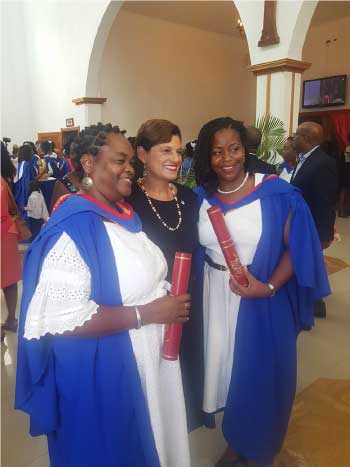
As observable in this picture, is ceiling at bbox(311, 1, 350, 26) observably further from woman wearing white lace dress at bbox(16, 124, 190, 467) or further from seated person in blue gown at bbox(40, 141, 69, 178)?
woman wearing white lace dress at bbox(16, 124, 190, 467)

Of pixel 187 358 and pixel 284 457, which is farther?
pixel 284 457

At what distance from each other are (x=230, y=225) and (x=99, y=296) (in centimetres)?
65

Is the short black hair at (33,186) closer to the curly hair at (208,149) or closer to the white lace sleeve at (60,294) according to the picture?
the curly hair at (208,149)

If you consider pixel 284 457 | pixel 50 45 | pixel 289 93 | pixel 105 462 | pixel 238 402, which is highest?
pixel 50 45

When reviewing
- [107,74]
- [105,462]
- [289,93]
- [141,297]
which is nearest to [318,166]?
[289,93]

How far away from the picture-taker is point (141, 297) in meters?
1.19

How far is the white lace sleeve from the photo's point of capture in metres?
1.03

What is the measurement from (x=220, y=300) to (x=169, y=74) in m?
8.25

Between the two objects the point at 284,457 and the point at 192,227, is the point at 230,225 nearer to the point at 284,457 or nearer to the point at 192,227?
the point at 192,227

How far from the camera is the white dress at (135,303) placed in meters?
1.03

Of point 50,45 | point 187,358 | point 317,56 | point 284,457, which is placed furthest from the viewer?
point 317,56

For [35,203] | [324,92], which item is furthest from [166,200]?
[324,92]

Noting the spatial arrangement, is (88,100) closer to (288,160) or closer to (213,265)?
(288,160)

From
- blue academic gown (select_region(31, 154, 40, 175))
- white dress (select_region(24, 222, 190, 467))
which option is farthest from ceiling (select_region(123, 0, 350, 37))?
white dress (select_region(24, 222, 190, 467))
